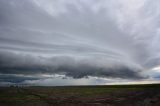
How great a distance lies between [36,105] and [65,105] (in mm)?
8284

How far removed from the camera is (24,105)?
53.8 metres

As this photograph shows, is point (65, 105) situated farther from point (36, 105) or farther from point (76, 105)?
point (36, 105)

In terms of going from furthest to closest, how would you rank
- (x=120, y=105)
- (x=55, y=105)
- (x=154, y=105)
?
1. (x=55, y=105)
2. (x=120, y=105)
3. (x=154, y=105)

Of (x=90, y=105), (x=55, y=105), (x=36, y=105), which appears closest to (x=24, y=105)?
(x=36, y=105)

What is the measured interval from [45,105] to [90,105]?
1241cm

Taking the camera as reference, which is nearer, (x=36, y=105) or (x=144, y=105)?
(x=144, y=105)

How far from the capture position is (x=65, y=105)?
169 feet

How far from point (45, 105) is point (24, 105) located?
6.10m

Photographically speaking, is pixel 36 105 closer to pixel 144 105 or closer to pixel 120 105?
pixel 120 105

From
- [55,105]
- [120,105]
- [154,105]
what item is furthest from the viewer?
[55,105]

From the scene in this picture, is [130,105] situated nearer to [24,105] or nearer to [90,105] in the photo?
[90,105]

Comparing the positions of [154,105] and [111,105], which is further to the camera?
[111,105]

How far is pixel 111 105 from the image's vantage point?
48812mm

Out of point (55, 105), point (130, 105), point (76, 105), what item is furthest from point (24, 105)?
point (130, 105)
